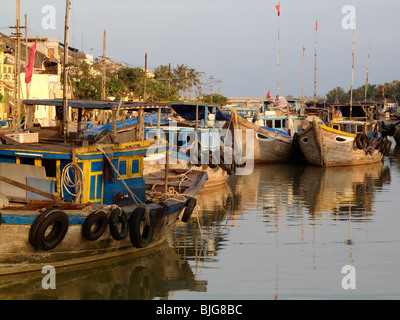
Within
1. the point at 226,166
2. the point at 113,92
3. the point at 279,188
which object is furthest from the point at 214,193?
the point at 113,92

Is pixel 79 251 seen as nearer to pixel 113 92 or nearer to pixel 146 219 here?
pixel 146 219

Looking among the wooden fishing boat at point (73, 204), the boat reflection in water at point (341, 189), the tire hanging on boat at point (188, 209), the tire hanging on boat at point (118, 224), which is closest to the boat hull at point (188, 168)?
the boat reflection in water at point (341, 189)

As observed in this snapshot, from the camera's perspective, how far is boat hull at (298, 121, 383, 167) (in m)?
30.3

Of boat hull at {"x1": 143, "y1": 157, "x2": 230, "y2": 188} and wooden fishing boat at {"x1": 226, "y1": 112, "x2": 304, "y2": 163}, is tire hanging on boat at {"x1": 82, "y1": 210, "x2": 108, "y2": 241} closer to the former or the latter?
boat hull at {"x1": 143, "y1": 157, "x2": 230, "y2": 188}

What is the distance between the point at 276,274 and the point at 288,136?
22.3 meters

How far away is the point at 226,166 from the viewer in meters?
23.0

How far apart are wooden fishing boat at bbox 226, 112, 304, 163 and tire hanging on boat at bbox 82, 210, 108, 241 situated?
19300 millimetres

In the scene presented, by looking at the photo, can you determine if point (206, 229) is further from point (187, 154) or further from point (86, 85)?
point (86, 85)

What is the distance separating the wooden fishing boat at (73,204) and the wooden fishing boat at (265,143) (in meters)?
17.6

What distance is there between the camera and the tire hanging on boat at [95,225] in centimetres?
1066

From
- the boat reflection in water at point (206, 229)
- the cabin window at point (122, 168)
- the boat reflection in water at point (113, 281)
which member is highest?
the cabin window at point (122, 168)

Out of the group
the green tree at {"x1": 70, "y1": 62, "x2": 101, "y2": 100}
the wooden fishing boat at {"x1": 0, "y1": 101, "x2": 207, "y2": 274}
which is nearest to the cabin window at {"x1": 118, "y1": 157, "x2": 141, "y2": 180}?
the wooden fishing boat at {"x1": 0, "y1": 101, "x2": 207, "y2": 274}

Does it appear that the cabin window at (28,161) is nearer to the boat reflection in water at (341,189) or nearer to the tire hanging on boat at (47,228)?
the tire hanging on boat at (47,228)

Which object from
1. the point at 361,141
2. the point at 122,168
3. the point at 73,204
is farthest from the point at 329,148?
the point at 73,204
